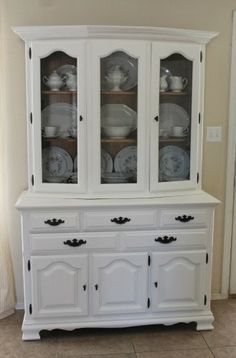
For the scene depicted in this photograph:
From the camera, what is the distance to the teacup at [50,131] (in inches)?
106

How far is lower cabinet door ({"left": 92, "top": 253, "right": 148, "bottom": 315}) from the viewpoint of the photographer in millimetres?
2604

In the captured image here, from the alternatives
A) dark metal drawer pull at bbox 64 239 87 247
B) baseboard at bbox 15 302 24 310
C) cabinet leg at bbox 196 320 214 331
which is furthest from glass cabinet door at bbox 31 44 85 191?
cabinet leg at bbox 196 320 214 331

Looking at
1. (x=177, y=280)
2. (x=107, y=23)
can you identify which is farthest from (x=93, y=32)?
(x=177, y=280)

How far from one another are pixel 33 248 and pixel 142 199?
73cm

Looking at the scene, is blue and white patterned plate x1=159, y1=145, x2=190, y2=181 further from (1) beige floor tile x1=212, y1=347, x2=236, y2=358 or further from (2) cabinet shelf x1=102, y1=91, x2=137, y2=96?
(1) beige floor tile x1=212, y1=347, x2=236, y2=358

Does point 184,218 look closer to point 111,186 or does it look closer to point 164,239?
point 164,239

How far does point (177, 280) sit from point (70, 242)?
0.72 metres

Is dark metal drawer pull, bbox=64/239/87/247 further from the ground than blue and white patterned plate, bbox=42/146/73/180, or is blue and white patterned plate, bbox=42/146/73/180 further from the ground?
blue and white patterned plate, bbox=42/146/73/180

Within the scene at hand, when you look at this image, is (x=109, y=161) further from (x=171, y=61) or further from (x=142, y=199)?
(x=171, y=61)

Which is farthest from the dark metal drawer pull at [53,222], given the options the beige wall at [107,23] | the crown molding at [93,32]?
the crown molding at [93,32]

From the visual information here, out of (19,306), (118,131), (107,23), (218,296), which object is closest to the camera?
(118,131)

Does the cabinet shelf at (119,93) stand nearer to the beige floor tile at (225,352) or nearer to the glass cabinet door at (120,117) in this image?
the glass cabinet door at (120,117)

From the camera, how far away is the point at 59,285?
2.58m

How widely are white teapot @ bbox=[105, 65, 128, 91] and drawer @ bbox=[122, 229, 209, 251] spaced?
0.93 meters
